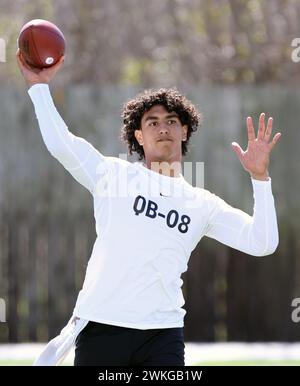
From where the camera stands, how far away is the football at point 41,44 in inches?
208

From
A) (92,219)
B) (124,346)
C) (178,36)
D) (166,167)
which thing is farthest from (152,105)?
(178,36)

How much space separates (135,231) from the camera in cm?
515

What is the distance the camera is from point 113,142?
410 inches

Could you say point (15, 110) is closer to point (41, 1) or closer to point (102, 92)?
point (102, 92)

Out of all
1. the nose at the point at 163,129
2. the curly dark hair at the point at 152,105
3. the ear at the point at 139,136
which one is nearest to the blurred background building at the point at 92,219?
the curly dark hair at the point at 152,105

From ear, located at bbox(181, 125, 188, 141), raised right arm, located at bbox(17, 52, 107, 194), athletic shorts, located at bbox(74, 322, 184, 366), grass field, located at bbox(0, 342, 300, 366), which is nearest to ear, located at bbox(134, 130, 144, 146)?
ear, located at bbox(181, 125, 188, 141)

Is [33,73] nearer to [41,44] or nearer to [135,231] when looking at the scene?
[41,44]

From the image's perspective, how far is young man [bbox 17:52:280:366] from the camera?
5.10 meters

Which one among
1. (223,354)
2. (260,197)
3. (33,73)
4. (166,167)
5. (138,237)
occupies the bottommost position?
(223,354)

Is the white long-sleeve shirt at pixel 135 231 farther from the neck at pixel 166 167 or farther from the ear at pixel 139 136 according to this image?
the ear at pixel 139 136

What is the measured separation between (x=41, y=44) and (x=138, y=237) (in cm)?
107

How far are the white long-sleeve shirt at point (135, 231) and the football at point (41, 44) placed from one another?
0.18m
